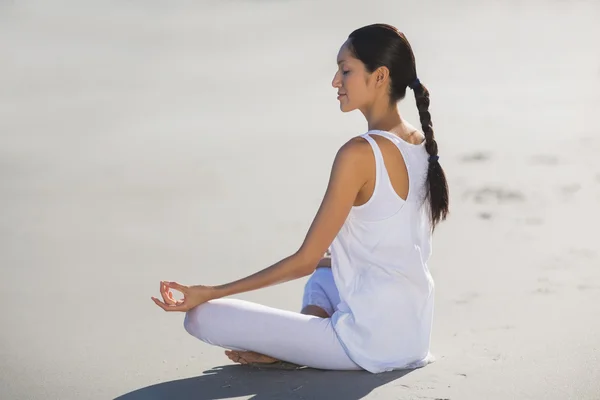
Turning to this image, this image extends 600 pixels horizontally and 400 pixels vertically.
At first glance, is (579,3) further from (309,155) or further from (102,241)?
(102,241)

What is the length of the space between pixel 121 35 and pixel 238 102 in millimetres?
1840

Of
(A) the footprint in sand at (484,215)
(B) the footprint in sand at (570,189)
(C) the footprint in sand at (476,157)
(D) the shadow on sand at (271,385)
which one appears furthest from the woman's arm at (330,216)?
(C) the footprint in sand at (476,157)

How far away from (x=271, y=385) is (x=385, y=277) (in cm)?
45

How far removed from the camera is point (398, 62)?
11.0ft

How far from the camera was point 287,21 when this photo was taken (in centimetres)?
971

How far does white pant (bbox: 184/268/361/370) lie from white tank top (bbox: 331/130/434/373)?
4 cm

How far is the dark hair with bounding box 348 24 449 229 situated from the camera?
3.31 m

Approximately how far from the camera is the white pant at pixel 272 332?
3.21m

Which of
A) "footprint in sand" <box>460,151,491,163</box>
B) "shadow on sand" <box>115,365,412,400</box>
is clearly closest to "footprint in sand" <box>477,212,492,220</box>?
"footprint in sand" <box>460,151,491,163</box>

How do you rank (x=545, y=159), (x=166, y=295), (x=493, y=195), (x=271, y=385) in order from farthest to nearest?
(x=545, y=159) < (x=493, y=195) < (x=166, y=295) < (x=271, y=385)

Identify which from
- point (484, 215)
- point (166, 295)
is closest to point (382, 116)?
point (166, 295)

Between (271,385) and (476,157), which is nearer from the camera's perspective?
(271,385)

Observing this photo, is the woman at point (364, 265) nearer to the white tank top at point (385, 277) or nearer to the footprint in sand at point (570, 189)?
the white tank top at point (385, 277)

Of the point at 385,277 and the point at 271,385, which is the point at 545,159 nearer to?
the point at 385,277
